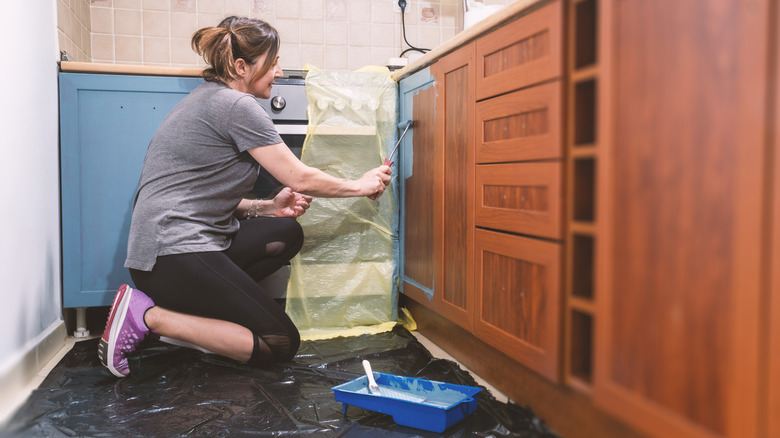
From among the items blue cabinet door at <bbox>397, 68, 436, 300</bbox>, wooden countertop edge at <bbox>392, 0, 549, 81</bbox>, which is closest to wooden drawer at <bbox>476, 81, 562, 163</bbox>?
wooden countertop edge at <bbox>392, 0, 549, 81</bbox>

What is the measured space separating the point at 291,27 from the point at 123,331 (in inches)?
63.7

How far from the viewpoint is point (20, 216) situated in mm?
1522

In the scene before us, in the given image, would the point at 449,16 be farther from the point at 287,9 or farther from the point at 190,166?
the point at 190,166

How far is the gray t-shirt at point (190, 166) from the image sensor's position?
1.57 meters

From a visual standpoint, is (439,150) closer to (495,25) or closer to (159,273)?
(495,25)

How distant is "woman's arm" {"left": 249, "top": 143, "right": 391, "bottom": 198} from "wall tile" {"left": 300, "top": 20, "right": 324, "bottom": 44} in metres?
1.13

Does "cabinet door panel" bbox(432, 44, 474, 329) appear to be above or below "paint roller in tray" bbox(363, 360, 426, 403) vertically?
above

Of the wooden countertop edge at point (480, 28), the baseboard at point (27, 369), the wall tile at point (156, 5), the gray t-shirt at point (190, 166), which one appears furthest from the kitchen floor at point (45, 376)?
the wall tile at point (156, 5)

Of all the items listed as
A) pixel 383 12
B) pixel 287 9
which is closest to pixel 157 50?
pixel 287 9

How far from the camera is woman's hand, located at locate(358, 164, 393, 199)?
177cm

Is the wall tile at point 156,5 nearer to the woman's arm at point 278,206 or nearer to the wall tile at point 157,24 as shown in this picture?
the wall tile at point 157,24

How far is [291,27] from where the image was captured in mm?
2641

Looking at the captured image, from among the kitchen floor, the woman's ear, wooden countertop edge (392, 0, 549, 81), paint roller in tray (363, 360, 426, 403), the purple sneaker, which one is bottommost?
the kitchen floor

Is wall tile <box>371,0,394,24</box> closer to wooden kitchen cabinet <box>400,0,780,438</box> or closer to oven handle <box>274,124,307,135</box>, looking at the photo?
oven handle <box>274,124,307,135</box>
